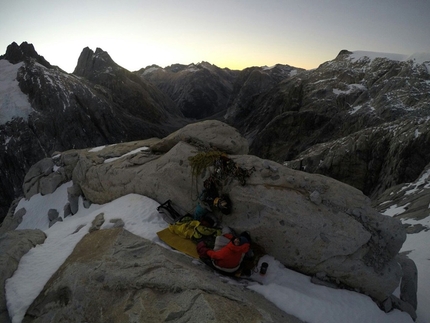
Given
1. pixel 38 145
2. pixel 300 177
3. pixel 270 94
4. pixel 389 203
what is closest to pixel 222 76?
pixel 270 94

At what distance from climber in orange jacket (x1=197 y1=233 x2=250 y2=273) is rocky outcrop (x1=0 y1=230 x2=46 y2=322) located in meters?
6.31

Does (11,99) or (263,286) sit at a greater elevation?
(11,99)

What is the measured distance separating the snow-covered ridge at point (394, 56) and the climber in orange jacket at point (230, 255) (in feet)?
214

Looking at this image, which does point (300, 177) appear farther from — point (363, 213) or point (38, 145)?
point (38, 145)

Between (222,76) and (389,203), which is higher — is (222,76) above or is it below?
above

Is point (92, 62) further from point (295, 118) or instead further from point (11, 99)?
point (295, 118)

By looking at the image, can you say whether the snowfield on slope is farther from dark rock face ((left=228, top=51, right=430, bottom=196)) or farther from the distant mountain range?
dark rock face ((left=228, top=51, right=430, bottom=196))

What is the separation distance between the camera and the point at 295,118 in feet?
208

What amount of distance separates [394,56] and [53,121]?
87.8 metres

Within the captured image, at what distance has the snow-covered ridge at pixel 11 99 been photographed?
2472 inches

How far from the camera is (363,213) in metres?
9.85

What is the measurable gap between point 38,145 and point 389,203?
7109cm

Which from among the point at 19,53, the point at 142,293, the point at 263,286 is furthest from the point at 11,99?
the point at 263,286

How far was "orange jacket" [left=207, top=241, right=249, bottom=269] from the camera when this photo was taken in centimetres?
829
